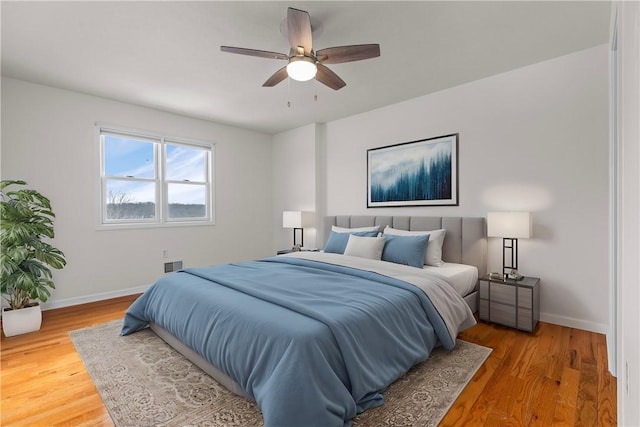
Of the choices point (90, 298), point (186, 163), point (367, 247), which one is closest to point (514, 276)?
point (367, 247)

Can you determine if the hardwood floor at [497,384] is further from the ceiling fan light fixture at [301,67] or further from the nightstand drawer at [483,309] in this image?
the ceiling fan light fixture at [301,67]

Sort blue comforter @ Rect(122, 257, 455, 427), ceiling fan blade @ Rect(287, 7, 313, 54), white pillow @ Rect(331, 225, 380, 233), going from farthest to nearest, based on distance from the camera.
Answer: white pillow @ Rect(331, 225, 380, 233), ceiling fan blade @ Rect(287, 7, 313, 54), blue comforter @ Rect(122, 257, 455, 427)

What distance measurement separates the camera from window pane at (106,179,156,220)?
4.25 meters

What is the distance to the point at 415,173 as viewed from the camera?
407 centimetres

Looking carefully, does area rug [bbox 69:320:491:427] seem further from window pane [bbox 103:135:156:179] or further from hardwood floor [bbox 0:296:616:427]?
window pane [bbox 103:135:156:179]

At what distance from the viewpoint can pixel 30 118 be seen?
3551 mm

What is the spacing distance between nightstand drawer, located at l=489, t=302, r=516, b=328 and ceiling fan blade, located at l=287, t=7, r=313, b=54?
292cm

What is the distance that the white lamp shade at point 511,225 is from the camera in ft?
9.59

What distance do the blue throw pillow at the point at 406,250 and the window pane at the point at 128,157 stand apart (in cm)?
366

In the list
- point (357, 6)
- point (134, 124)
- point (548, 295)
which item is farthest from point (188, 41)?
point (548, 295)

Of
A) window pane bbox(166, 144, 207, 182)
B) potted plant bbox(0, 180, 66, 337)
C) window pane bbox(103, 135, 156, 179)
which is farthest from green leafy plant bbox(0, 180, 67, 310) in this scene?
window pane bbox(166, 144, 207, 182)

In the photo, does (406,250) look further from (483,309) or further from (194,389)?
(194,389)

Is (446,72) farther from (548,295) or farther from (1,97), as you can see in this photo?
(1,97)

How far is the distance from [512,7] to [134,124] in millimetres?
4552
